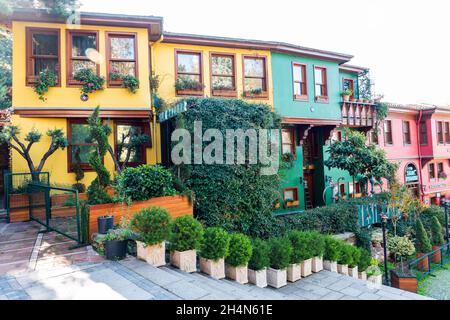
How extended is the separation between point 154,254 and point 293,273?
2649mm

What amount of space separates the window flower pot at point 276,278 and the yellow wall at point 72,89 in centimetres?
700

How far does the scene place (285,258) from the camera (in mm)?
5094

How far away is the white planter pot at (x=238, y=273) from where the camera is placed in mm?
4750

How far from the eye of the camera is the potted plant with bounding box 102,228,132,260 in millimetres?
4684

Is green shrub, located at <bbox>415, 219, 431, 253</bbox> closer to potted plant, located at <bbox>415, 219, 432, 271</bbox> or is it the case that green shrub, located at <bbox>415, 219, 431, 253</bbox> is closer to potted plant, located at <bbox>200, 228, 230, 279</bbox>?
potted plant, located at <bbox>415, 219, 432, 271</bbox>

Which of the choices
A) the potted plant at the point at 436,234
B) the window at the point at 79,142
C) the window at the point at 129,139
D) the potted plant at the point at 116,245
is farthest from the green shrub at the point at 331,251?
the window at the point at 79,142

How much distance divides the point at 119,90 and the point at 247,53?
540 centimetres

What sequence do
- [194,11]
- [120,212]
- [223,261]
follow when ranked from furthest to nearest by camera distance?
[194,11], [120,212], [223,261]

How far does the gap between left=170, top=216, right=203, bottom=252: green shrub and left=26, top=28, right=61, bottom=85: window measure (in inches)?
288

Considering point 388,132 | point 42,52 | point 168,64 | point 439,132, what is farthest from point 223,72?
point 439,132

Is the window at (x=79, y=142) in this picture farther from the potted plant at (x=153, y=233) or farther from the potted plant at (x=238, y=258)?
the potted plant at (x=238, y=258)

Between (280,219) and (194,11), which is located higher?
(194,11)
